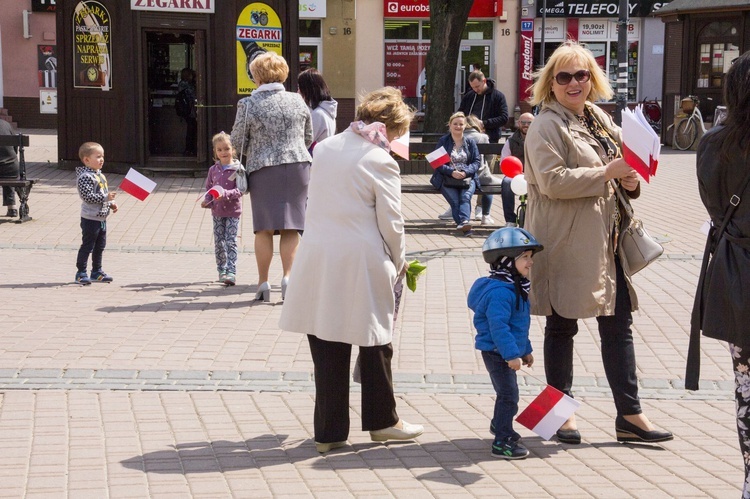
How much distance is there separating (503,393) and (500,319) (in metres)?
0.35

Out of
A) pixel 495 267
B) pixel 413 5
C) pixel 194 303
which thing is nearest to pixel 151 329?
pixel 194 303

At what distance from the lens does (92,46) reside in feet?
60.5

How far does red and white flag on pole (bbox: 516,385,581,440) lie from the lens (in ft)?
17.2

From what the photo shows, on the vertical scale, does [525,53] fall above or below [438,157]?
above

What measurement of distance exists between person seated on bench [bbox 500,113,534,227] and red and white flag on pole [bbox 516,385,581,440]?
25.0 ft

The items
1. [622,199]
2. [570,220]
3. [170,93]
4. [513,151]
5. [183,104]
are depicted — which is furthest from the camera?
[170,93]

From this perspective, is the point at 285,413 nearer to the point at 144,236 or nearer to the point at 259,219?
the point at 259,219

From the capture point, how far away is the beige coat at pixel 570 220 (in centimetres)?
524

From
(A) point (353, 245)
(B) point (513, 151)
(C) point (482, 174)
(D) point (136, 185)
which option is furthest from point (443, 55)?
(A) point (353, 245)

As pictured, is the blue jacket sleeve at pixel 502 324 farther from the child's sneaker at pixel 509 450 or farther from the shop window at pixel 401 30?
the shop window at pixel 401 30

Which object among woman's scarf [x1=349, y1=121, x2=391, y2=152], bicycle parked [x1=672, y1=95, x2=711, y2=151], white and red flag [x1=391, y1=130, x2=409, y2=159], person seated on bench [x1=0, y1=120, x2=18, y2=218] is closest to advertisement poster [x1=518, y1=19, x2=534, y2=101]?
bicycle parked [x1=672, y1=95, x2=711, y2=151]

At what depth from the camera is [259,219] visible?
8.78 meters

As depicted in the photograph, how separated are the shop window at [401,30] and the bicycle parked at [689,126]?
33.6ft

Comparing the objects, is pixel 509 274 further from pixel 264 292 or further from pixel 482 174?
pixel 482 174
